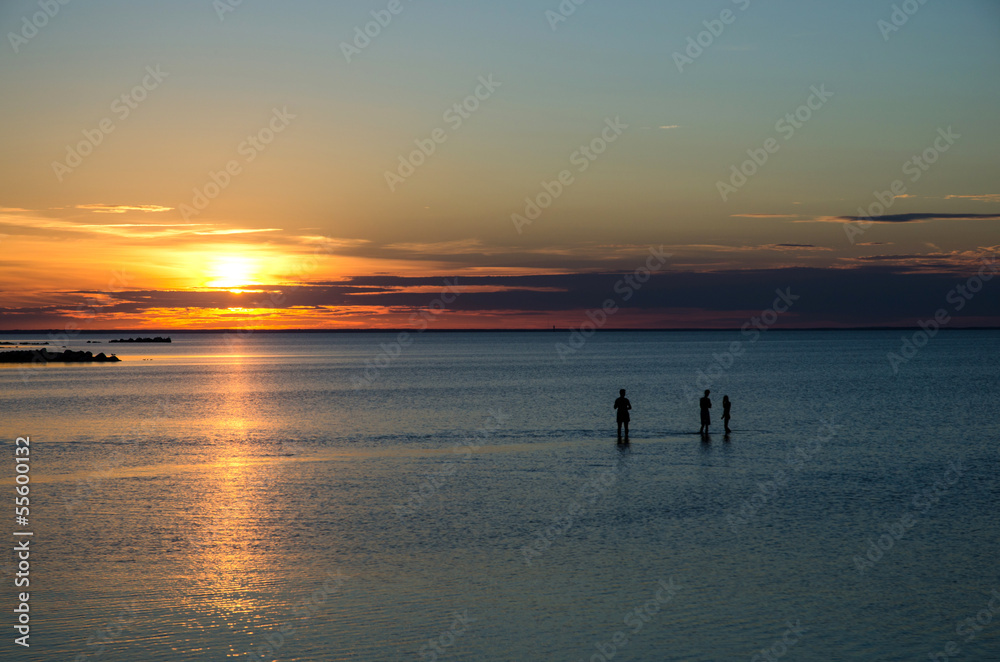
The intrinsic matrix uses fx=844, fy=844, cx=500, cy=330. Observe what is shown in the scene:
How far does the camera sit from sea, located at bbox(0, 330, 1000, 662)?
41.9 feet

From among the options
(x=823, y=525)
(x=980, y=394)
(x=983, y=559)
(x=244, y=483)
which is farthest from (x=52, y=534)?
(x=980, y=394)

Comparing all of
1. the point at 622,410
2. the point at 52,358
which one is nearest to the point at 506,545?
the point at 622,410

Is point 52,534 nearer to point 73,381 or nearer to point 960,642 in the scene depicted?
point 960,642

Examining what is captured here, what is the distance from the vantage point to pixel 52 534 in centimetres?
1908

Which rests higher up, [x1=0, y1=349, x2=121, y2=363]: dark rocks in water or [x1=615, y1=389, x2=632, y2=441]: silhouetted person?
[x1=0, y1=349, x2=121, y2=363]: dark rocks in water

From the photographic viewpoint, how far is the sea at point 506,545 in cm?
1277

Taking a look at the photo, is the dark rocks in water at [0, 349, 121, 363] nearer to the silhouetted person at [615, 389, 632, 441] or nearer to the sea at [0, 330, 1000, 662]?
the sea at [0, 330, 1000, 662]

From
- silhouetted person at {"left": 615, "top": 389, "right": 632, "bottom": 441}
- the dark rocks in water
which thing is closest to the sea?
silhouetted person at {"left": 615, "top": 389, "right": 632, "bottom": 441}

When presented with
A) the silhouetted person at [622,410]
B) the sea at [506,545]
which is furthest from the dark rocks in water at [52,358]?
the silhouetted person at [622,410]

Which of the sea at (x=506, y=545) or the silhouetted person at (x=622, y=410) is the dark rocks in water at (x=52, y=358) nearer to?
the sea at (x=506, y=545)

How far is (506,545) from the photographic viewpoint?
1814 cm

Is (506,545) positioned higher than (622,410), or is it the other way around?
(622,410)

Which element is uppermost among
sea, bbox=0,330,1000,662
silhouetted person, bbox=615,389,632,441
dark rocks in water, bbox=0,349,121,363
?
dark rocks in water, bbox=0,349,121,363

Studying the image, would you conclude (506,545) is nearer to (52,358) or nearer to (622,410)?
(622,410)
